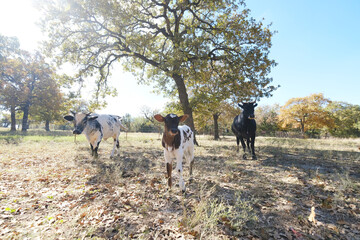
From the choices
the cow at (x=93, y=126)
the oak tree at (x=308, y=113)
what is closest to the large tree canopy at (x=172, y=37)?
the cow at (x=93, y=126)

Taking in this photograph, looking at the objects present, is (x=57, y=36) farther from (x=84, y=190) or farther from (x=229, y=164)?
(x=229, y=164)

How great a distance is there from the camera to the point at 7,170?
618cm

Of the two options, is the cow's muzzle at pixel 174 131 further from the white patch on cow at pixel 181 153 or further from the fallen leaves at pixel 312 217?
the fallen leaves at pixel 312 217

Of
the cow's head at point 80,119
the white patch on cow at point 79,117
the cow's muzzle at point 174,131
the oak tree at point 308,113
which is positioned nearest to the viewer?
the cow's muzzle at point 174,131

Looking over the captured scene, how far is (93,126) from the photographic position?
826 cm

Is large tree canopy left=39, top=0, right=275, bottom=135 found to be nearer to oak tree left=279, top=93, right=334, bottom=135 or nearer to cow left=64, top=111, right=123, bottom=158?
cow left=64, top=111, right=123, bottom=158

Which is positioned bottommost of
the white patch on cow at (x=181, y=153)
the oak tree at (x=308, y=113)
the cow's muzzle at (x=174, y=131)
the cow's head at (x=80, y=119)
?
the white patch on cow at (x=181, y=153)

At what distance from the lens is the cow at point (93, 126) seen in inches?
304

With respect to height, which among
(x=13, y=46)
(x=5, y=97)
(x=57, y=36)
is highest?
(x=13, y=46)

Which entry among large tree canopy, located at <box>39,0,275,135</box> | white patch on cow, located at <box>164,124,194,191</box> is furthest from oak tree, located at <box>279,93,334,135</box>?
white patch on cow, located at <box>164,124,194,191</box>

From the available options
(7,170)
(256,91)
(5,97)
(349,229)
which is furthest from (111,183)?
(5,97)

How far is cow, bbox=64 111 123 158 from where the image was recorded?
772 cm

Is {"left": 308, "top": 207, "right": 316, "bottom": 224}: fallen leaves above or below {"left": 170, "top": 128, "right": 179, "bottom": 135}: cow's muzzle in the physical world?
below

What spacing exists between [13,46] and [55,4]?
101 ft
